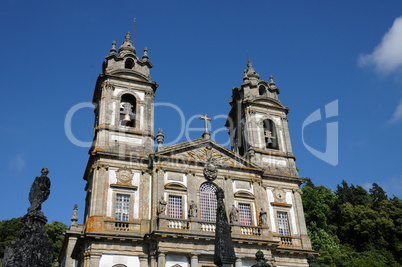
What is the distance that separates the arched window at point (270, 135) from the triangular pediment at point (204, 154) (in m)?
3.54

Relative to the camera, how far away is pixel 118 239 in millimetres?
20656

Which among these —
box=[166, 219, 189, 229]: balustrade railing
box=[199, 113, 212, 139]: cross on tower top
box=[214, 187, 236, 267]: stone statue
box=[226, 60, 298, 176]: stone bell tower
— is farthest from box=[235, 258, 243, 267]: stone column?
box=[214, 187, 236, 267]: stone statue

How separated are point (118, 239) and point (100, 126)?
7.17m

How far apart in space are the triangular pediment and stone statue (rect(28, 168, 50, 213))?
51.9 feet

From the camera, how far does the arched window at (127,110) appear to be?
83.8 ft

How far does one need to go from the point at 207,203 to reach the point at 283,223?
5433mm

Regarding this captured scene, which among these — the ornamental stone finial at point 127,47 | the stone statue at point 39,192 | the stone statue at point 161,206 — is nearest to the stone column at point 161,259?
the stone statue at point 161,206

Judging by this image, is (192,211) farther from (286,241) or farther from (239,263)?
(286,241)

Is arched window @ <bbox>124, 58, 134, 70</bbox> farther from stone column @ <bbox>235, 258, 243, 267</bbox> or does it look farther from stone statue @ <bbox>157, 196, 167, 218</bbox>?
stone column @ <bbox>235, 258, 243, 267</bbox>

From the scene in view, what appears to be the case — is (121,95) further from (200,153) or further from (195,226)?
(195,226)

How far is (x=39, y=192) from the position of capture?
7555 mm

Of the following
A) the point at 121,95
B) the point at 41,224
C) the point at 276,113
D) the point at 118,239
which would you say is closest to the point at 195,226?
the point at 118,239

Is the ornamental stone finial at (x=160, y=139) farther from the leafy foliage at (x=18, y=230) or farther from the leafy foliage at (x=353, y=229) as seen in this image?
the leafy foliage at (x=18, y=230)

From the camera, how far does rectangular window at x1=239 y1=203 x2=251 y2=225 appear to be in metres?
23.8
